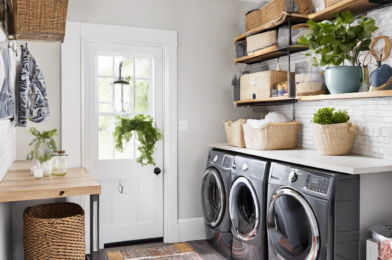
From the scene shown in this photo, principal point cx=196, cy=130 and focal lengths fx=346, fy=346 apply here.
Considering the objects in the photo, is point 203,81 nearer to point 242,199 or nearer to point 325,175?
point 242,199

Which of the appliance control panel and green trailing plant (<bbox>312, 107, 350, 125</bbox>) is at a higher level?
green trailing plant (<bbox>312, 107, 350, 125</bbox>)

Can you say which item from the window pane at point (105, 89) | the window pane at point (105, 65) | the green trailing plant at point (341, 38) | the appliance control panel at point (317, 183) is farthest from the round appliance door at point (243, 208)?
the window pane at point (105, 65)

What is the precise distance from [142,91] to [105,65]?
42cm

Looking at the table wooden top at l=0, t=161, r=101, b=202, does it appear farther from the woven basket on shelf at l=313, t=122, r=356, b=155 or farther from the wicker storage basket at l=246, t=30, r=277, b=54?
the wicker storage basket at l=246, t=30, r=277, b=54

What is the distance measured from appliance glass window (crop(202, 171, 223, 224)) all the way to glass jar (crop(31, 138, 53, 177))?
4.59 feet

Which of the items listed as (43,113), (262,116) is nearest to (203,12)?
(262,116)

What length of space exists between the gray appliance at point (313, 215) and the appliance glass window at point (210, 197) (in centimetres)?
92

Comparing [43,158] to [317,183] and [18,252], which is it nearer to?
[18,252]

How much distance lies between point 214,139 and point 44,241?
1961mm

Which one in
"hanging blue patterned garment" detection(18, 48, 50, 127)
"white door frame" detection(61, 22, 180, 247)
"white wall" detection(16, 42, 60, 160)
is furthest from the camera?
"white door frame" detection(61, 22, 180, 247)

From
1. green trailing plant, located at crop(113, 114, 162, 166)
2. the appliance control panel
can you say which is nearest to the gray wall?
green trailing plant, located at crop(113, 114, 162, 166)

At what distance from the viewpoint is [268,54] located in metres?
3.10

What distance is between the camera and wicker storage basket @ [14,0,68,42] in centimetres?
190

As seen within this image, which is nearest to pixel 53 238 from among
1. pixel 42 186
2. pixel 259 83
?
pixel 42 186
